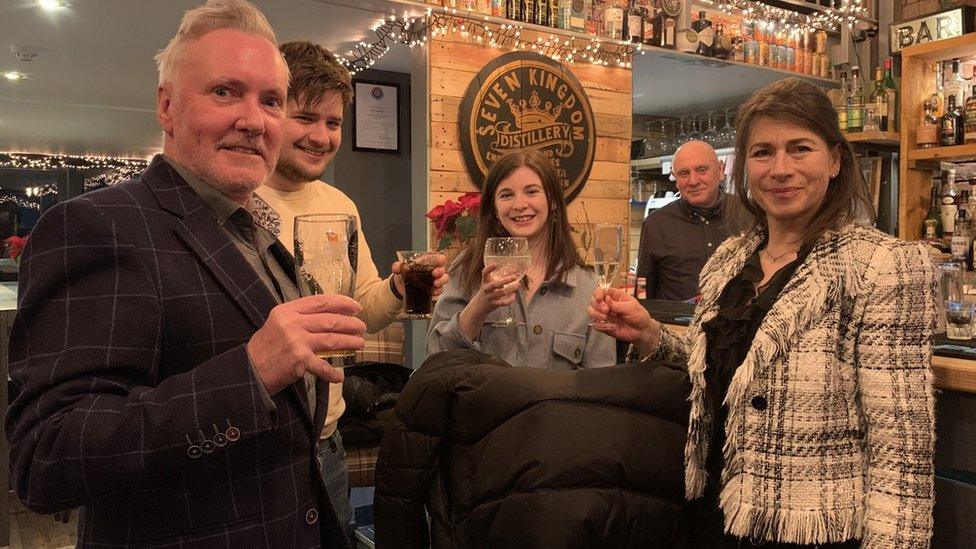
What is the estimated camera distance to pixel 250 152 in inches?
45.4

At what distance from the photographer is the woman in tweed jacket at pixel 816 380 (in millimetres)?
1223

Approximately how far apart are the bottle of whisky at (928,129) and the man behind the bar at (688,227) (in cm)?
120

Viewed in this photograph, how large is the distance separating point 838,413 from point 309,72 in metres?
1.42

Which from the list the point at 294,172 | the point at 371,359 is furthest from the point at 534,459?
the point at 371,359

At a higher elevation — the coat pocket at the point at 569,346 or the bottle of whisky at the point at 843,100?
the bottle of whisky at the point at 843,100

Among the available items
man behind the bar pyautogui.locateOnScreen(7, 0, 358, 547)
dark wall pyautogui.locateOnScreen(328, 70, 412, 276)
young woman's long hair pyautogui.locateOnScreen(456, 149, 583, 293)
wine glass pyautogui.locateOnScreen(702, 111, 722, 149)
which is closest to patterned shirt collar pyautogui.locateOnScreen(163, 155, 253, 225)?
man behind the bar pyautogui.locateOnScreen(7, 0, 358, 547)

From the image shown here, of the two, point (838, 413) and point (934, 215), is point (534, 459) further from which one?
point (934, 215)

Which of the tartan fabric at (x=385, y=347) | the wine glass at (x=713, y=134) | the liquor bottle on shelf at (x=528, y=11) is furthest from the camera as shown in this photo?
the wine glass at (x=713, y=134)

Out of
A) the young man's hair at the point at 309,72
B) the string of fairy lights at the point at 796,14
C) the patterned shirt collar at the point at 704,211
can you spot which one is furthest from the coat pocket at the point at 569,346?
the string of fairy lights at the point at 796,14

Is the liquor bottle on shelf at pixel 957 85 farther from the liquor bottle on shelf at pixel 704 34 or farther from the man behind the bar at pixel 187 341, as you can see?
the man behind the bar at pixel 187 341

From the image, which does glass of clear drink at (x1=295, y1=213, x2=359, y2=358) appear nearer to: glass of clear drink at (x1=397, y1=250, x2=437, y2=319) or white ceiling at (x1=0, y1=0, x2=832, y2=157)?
glass of clear drink at (x1=397, y1=250, x2=437, y2=319)

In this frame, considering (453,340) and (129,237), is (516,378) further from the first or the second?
(453,340)

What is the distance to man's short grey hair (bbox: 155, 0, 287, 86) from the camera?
1.11 meters

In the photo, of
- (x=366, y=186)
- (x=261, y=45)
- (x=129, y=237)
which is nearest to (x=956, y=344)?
(x=261, y=45)
